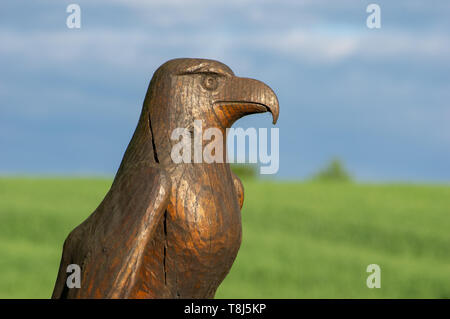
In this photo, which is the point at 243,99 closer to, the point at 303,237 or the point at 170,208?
the point at 170,208

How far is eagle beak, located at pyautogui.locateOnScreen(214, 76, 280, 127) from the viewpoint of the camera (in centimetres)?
333

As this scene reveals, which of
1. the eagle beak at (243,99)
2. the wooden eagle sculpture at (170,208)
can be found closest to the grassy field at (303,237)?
the wooden eagle sculpture at (170,208)

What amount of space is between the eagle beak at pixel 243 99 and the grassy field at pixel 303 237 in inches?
263

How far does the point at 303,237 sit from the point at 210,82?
32.4 feet

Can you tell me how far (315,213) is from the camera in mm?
14148

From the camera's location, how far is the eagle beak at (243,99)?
333cm

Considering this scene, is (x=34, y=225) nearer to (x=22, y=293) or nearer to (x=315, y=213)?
(x=22, y=293)

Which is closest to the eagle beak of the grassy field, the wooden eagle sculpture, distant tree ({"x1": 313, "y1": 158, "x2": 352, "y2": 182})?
the wooden eagle sculpture

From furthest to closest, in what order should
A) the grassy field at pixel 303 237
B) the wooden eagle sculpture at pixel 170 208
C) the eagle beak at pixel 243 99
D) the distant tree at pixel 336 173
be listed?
the distant tree at pixel 336 173 → the grassy field at pixel 303 237 → the eagle beak at pixel 243 99 → the wooden eagle sculpture at pixel 170 208

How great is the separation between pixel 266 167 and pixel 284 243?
8.74 meters

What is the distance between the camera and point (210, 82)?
3398mm

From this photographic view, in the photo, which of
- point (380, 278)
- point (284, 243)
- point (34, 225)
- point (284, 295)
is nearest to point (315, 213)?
point (284, 243)

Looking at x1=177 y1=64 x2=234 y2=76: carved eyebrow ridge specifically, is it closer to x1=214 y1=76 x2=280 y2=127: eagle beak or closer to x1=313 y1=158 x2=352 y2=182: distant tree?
x1=214 y1=76 x2=280 y2=127: eagle beak

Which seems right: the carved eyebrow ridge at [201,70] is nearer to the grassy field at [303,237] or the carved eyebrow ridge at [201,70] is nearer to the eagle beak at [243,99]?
the eagle beak at [243,99]
